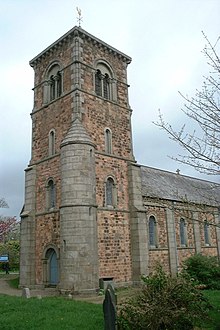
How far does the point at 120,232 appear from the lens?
20281 mm

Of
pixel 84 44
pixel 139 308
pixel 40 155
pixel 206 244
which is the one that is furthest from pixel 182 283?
pixel 206 244

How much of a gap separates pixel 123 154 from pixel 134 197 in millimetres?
2945

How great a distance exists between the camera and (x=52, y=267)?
19.9 metres

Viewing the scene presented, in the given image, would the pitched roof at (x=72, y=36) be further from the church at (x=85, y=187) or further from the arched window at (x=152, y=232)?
the arched window at (x=152, y=232)

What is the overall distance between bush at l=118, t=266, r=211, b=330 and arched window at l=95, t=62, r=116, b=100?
615 inches

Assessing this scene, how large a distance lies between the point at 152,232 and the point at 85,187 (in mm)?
8026

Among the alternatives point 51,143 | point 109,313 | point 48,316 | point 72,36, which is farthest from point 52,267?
point 72,36

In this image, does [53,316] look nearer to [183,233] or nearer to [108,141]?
[108,141]

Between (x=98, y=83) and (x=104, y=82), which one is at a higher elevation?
(x=104, y=82)

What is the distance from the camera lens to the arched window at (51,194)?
20728 millimetres

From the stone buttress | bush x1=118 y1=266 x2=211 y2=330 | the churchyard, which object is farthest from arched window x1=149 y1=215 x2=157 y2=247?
bush x1=118 y1=266 x2=211 y2=330

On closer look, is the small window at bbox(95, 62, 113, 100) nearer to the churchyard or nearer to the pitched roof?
the pitched roof

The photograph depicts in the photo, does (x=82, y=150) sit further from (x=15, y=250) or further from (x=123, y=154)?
(x=15, y=250)

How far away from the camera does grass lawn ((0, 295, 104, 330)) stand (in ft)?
31.1
